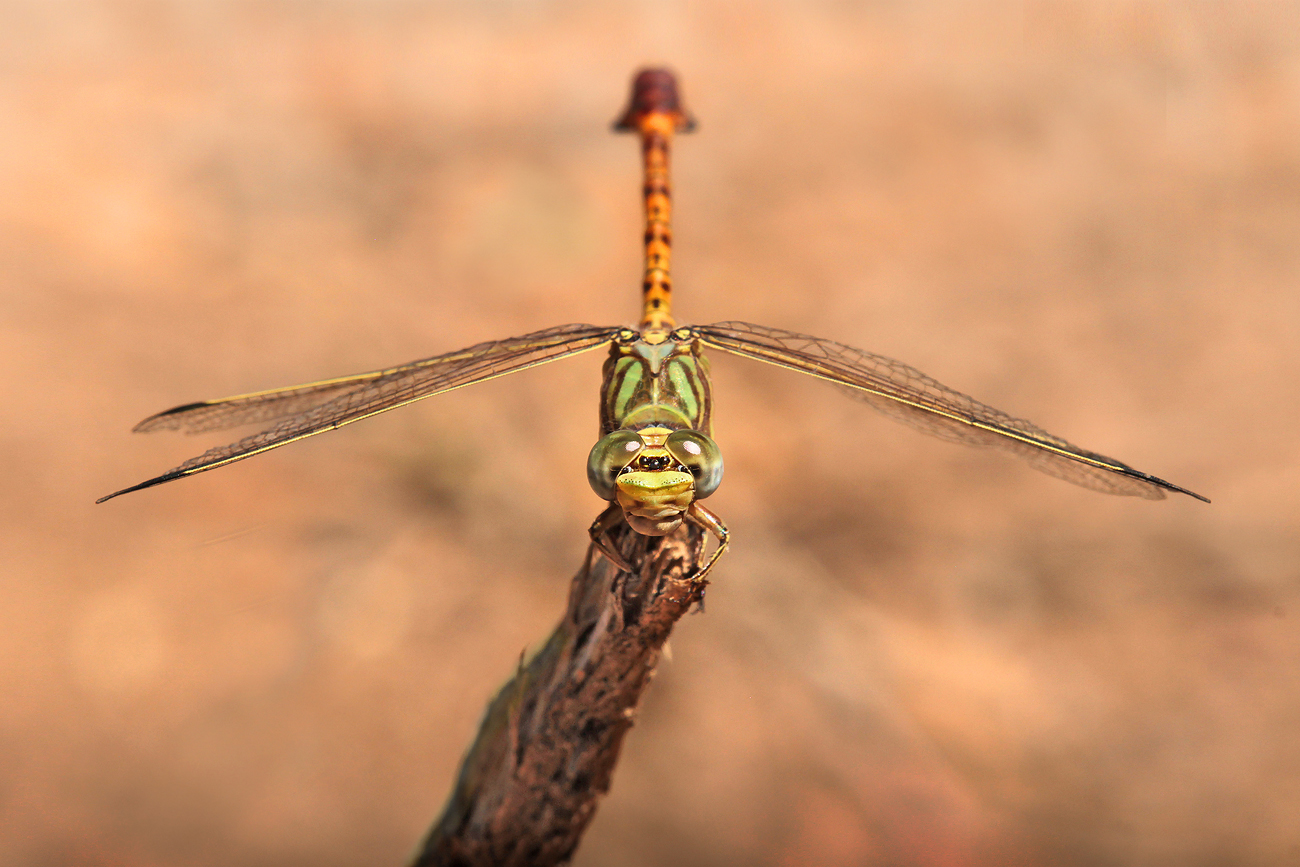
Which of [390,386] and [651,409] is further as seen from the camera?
[390,386]

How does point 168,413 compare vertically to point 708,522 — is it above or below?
above

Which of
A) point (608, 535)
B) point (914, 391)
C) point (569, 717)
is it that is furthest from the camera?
point (914, 391)

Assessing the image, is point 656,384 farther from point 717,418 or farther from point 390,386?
point 717,418

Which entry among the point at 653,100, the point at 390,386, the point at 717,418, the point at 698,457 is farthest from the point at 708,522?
the point at 717,418

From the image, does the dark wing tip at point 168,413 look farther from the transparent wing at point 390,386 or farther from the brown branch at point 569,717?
the brown branch at point 569,717

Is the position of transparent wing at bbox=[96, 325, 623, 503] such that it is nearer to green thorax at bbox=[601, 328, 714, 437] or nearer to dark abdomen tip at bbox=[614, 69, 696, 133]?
green thorax at bbox=[601, 328, 714, 437]

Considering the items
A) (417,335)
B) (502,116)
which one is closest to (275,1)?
(502,116)

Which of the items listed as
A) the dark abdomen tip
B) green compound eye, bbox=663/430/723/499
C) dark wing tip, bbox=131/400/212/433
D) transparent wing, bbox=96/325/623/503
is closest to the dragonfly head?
green compound eye, bbox=663/430/723/499

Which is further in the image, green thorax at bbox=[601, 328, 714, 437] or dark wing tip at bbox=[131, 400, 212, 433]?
dark wing tip at bbox=[131, 400, 212, 433]
